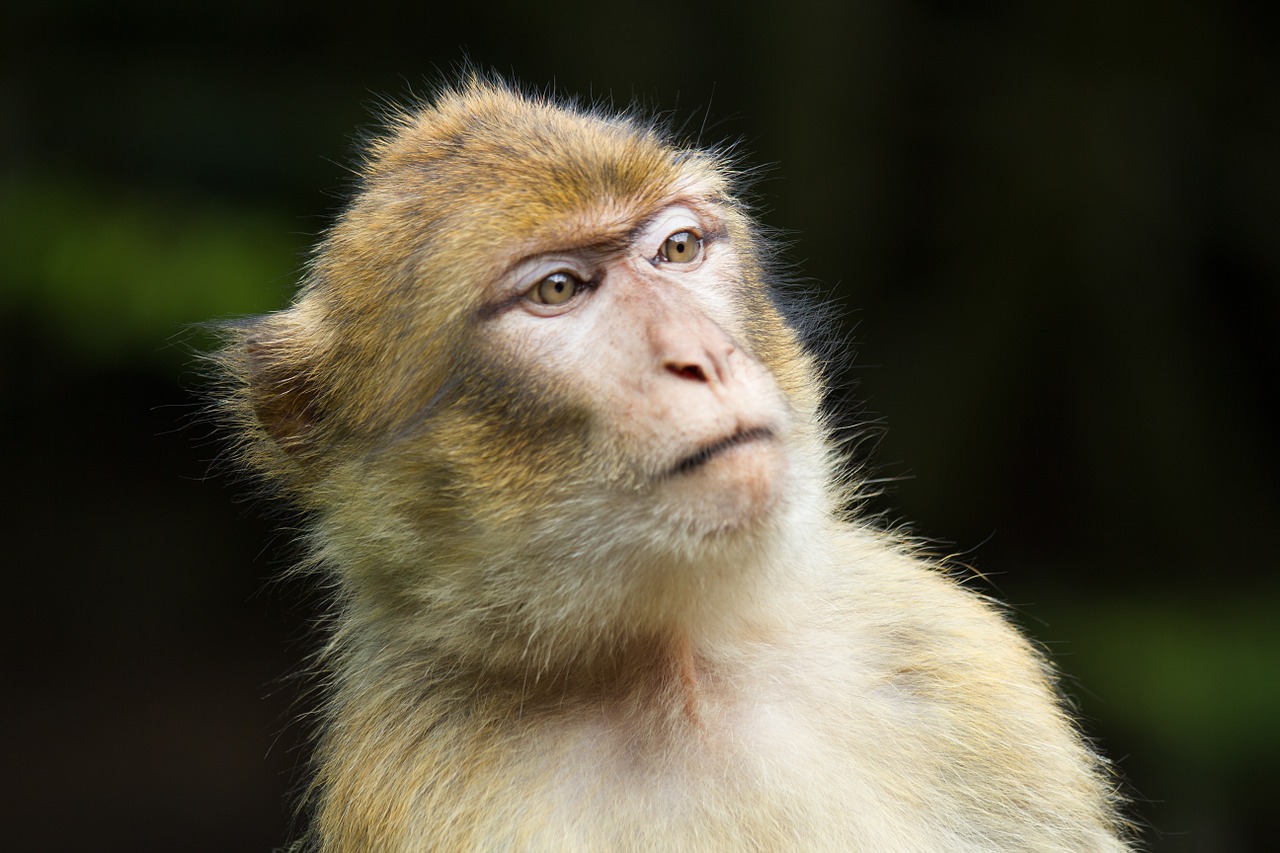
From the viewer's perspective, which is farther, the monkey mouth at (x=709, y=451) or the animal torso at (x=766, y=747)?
the animal torso at (x=766, y=747)

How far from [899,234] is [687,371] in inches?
261

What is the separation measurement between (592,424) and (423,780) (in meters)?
1.03

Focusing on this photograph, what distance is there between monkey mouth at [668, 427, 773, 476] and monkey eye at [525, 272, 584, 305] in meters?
0.61

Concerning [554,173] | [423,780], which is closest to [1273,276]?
[554,173]

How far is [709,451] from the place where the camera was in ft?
10.1

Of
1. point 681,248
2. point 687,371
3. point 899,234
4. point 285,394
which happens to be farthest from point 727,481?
point 899,234

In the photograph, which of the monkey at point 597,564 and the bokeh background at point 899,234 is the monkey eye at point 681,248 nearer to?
the monkey at point 597,564

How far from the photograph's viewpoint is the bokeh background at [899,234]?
27.0 feet

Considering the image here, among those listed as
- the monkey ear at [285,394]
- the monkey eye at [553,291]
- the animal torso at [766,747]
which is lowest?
the animal torso at [766,747]

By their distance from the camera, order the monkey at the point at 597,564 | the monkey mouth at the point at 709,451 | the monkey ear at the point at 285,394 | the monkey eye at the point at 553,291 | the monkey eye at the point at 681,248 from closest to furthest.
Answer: the monkey mouth at the point at 709,451, the monkey at the point at 597,564, the monkey eye at the point at 553,291, the monkey eye at the point at 681,248, the monkey ear at the point at 285,394

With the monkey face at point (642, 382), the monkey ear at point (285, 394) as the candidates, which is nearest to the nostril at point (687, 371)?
the monkey face at point (642, 382)

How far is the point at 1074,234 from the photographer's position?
8.92 metres

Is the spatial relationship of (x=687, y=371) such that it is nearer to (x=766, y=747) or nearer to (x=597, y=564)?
(x=597, y=564)

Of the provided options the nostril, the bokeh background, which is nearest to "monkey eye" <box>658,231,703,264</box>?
the nostril
